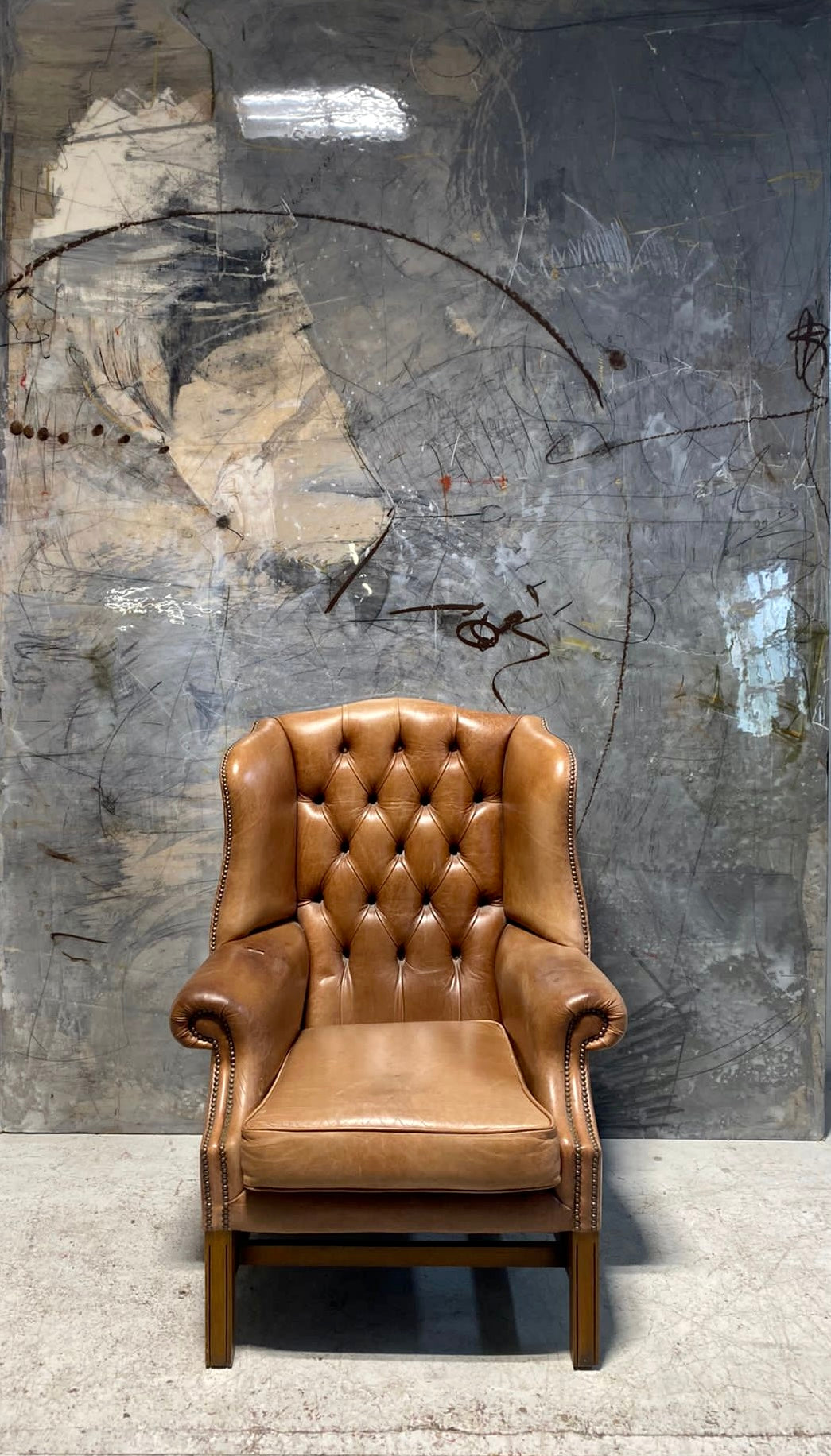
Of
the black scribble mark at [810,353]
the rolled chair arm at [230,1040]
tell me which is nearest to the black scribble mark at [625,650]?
the black scribble mark at [810,353]

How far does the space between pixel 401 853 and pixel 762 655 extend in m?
1.08

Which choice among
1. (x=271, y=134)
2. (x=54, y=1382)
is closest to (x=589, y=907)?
(x=54, y=1382)

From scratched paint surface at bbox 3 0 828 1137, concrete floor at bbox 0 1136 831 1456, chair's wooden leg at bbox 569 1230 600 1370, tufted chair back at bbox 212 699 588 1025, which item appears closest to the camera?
concrete floor at bbox 0 1136 831 1456

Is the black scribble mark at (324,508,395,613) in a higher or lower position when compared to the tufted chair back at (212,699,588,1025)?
higher

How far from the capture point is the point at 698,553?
2.40m

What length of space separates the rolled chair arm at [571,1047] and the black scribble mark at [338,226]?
1498 millimetres

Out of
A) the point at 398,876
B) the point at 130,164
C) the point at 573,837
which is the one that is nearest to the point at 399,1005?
the point at 398,876

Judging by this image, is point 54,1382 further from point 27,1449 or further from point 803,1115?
point 803,1115

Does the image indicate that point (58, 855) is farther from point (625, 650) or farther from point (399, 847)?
point (625, 650)

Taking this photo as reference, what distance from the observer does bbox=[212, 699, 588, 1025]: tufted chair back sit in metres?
2.04

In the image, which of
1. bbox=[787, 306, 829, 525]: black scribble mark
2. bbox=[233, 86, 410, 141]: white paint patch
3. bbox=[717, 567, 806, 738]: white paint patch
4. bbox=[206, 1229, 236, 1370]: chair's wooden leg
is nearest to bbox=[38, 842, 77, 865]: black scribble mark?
bbox=[206, 1229, 236, 1370]: chair's wooden leg

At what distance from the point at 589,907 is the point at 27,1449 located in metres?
1.57

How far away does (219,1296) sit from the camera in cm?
153

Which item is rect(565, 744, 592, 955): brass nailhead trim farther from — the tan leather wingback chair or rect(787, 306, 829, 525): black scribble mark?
rect(787, 306, 829, 525): black scribble mark
